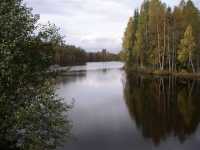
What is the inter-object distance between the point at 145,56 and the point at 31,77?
68334 millimetres

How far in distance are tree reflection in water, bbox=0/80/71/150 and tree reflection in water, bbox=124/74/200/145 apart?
926 centimetres

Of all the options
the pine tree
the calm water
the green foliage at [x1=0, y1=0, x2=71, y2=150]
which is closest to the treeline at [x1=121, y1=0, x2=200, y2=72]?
the pine tree

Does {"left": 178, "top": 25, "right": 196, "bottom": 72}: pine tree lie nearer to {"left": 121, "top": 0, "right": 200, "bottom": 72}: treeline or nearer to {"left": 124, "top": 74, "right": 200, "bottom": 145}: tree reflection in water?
{"left": 121, "top": 0, "right": 200, "bottom": 72}: treeline

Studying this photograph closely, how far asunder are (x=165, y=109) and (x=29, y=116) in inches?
848

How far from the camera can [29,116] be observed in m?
14.7

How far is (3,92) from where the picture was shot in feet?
49.2

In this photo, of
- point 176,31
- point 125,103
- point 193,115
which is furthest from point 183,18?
point 193,115

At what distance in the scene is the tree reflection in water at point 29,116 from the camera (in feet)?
48.6

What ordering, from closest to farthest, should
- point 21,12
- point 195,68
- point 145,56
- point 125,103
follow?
point 21,12, point 125,103, point 195,68, point 145,56

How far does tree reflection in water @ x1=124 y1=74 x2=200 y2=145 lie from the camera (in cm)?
2539

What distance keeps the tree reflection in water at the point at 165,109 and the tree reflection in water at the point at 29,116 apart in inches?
364

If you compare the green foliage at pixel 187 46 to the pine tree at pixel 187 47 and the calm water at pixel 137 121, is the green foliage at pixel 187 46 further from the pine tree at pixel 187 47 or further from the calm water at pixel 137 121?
the calm water at pixel 137 121

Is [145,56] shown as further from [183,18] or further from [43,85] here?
[43,85]

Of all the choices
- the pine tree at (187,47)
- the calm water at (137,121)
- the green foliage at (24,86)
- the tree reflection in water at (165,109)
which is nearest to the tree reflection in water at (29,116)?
the green foliage at (24,86)
